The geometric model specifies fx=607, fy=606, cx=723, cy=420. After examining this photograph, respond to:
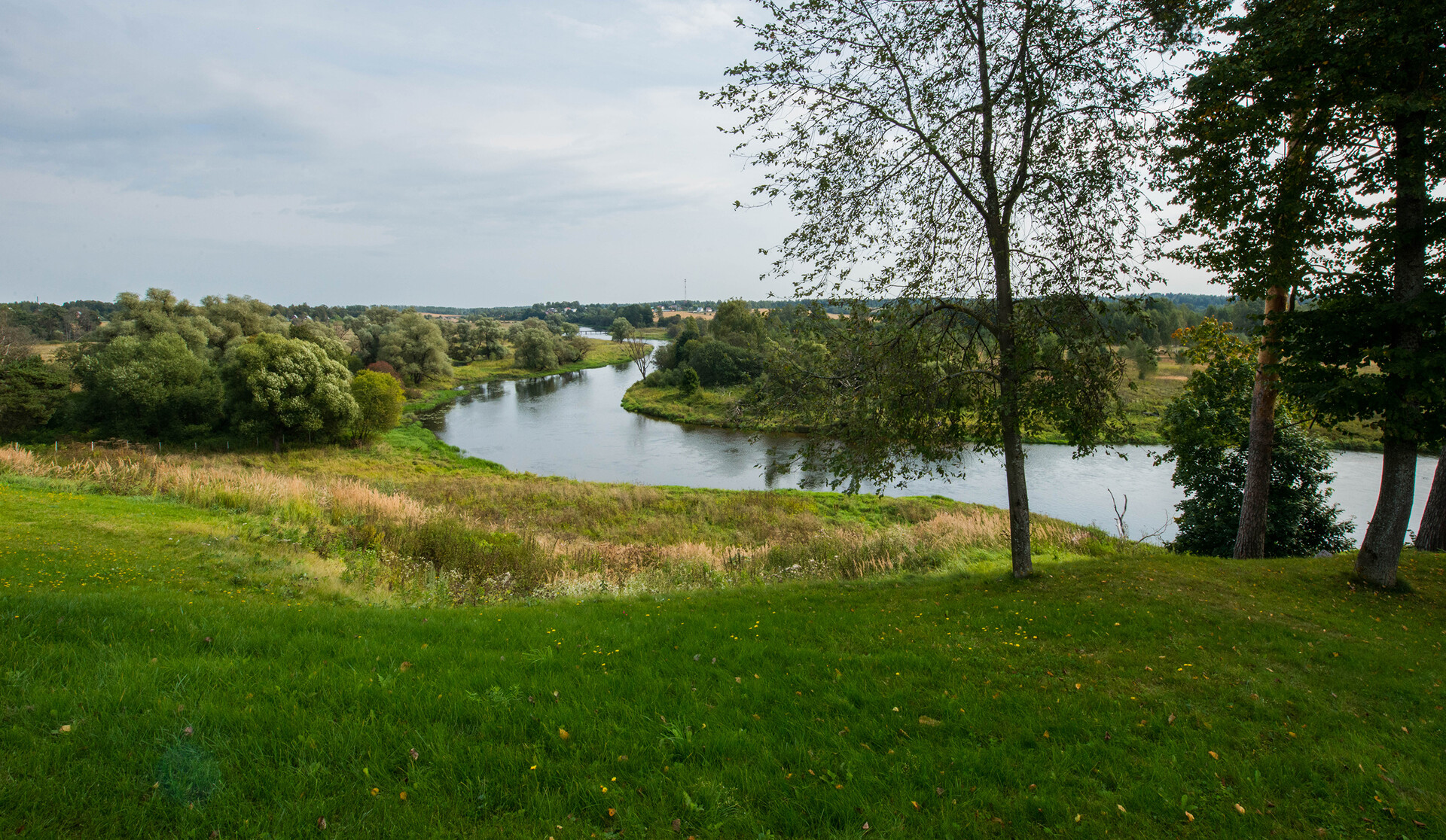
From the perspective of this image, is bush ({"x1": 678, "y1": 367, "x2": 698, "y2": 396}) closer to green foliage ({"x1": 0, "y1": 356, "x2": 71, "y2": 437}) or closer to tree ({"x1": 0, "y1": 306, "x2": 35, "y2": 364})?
green foliage ({"x1": 0, "y1": 356, "x2": 71, "y2": 437})

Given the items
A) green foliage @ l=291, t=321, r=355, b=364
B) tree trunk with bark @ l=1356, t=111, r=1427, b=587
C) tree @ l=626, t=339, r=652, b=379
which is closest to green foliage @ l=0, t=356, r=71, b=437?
green foliage @ l=291, t=321, r=355, b=364

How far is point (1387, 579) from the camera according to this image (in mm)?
8148

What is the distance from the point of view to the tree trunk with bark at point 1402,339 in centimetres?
726

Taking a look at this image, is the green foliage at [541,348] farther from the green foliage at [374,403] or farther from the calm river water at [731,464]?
the green foliage at [374,403]

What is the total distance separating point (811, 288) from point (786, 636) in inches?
192

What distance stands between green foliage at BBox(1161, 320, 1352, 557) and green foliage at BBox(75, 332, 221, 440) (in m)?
39.0

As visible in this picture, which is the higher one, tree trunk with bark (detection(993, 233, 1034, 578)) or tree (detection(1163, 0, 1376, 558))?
tree (detection(1163, 0, 1376, 558))

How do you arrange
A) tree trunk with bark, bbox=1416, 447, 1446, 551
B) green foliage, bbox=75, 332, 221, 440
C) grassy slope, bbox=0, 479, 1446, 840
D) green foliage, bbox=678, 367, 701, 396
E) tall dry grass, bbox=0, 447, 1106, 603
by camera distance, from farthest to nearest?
green foliage, bbox=678, 367, 701, 396 < green foliage, bbox=75, 332, 221, 440 < tall dry grass, bbox=0, 447, 1106, 603 < tree trunk with bark, bbox=1416, 447, 1446, 551 < grassy slope, bbox=0, 479, 1446, 840

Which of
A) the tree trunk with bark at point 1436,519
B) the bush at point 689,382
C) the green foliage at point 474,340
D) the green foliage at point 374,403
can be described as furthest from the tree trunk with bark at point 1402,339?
the green foliage at point 474,340

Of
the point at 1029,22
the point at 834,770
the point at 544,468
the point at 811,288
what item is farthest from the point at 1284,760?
the point at 544,468

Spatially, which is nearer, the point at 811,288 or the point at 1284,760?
the point at 1284,760

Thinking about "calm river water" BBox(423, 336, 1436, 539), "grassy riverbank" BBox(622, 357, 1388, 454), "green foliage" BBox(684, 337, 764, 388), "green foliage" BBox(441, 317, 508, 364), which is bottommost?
"calm river water" BBox(423, 336, 1436, 539)

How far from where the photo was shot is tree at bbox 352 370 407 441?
33.4 meters

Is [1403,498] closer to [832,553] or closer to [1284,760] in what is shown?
[1284,760]
